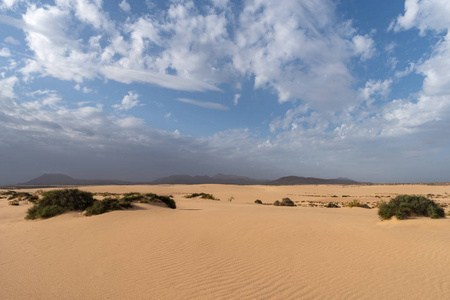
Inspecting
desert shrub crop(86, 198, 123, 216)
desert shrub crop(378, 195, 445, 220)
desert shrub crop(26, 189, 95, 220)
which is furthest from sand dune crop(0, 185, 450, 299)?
desert shrub crop(26, 189, 95, 220)

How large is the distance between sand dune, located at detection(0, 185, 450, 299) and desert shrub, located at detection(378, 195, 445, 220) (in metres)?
1.11

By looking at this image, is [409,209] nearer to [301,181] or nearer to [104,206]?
[104,206]

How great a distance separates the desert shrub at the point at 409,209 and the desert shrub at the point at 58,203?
14.0 meters

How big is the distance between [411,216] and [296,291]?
9334 millimetres

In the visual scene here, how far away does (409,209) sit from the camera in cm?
1067

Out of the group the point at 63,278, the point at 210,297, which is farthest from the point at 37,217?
the point at 210,297

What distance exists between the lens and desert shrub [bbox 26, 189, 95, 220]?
11.7 metres

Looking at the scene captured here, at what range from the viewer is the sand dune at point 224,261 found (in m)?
4.19

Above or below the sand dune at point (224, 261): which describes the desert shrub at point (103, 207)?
above

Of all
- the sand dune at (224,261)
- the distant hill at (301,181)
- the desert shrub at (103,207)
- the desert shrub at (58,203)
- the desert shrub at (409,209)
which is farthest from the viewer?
the distant hill at (301,181)

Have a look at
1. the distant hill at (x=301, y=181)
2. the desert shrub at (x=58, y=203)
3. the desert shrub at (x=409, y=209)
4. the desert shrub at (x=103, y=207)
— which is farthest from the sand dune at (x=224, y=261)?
the distant hill at (x=301, y=181)

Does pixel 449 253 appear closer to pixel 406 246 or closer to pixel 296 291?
pixel 406 246

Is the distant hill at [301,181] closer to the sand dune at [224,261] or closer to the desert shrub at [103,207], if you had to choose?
the desert shrub at [103,207]

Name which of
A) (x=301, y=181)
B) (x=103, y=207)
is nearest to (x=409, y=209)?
(x=103, y=207)
